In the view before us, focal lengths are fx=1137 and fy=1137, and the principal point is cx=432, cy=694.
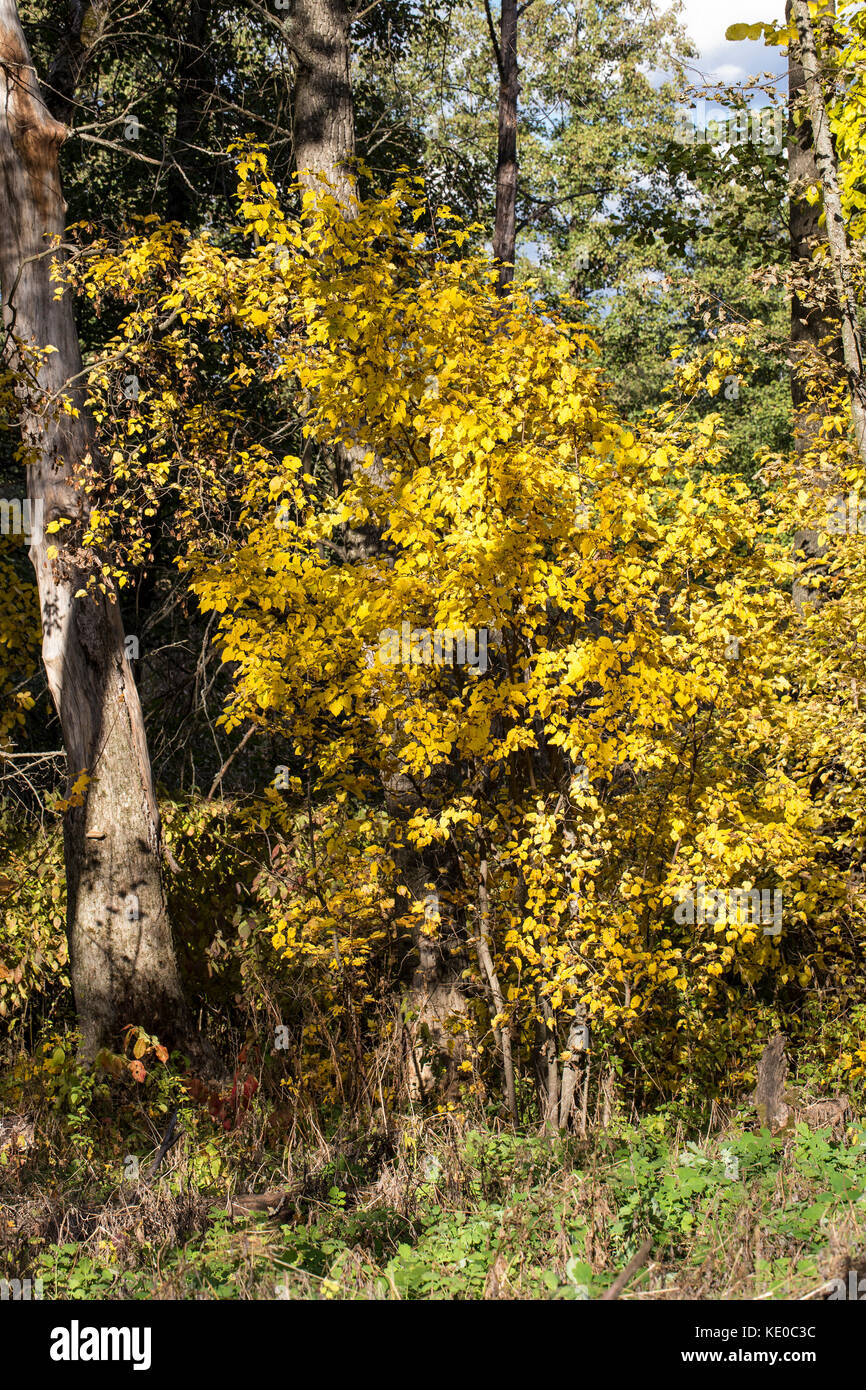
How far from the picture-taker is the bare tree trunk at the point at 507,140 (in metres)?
9.93

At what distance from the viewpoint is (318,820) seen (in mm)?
5945

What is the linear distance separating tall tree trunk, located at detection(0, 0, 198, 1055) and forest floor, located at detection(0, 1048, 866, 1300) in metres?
1.38

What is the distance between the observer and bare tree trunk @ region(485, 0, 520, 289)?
9930 millimetres

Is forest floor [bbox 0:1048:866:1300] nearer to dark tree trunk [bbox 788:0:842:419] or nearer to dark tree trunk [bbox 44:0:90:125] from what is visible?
dark tree trunk [bbox 788:0:842:419]

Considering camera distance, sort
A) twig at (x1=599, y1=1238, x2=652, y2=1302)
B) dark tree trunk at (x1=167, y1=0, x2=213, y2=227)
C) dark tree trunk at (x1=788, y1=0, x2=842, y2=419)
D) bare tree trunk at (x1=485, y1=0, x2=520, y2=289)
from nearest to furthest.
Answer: twig at (x1=599, y1=1238, x2=652, y2=1302) < dark tree trunk at (x1=788, y1=0, x2=842, y2=419) < dark tree trunk at (x1=167, y1=0, x2=213, y2=227) < bare tree trunk at (x1=485, y1=0, x2=520, y2=289)

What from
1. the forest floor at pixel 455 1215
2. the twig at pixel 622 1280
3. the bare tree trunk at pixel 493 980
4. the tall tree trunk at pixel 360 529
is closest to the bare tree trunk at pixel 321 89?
the tall tree trunk at pixel 360 529

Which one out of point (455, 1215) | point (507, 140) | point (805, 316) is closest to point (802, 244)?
point (805, 316)

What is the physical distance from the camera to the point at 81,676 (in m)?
6.46

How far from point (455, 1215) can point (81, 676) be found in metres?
3.94

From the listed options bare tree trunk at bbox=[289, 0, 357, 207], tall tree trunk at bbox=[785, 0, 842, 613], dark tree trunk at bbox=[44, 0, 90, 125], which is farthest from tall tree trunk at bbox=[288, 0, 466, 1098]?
dark tree trunk at bbox=[44, 0, 90, 125]

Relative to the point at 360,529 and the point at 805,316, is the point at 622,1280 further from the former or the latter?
the point at 805,316
